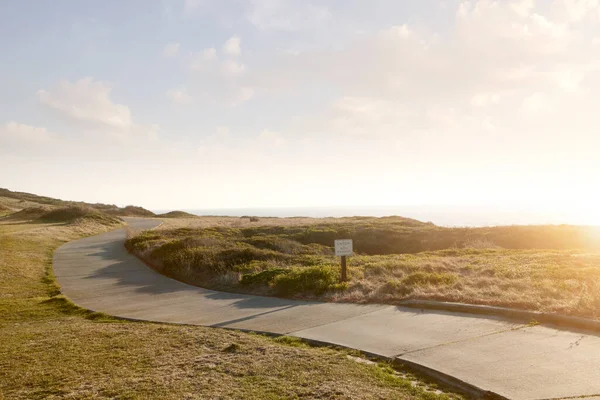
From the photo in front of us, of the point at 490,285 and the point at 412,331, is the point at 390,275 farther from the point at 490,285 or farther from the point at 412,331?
the point at 412,331

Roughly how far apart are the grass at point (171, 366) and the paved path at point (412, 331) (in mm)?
751

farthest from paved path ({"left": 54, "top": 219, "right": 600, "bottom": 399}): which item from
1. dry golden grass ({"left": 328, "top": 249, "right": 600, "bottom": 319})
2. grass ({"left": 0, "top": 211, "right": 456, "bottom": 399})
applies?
dry golden grass ({"left": 328, "top": 249, "right": 600, "bottom": 319})

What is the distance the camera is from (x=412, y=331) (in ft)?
27.6

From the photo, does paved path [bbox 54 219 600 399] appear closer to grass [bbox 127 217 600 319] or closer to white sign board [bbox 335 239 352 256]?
grass [bbox 127 217 600 319]

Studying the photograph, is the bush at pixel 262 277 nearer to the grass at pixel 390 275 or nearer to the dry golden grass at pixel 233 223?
the grass at pixel 390 275

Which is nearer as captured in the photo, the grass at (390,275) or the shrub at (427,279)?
the grass at (390,275)

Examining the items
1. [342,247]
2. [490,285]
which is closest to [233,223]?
[342,247]

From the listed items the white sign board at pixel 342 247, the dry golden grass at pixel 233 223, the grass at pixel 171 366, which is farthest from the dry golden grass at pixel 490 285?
the dry golden grass at pixel 233 223

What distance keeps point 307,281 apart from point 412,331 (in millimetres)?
5100

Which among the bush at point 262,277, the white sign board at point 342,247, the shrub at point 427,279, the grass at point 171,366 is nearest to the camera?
the grass at point 171,366

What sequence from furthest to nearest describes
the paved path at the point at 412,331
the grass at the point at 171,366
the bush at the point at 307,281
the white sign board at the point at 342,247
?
the white sign board at the point at 342,247, the bush at the point at 307,281, the paved path at the point at 412,331, the grass at the point at 171,366

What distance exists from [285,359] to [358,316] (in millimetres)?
3385

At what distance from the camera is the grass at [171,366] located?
5.67 meters

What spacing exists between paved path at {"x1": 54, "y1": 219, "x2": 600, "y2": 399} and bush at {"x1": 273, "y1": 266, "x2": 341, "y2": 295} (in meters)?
0.87
